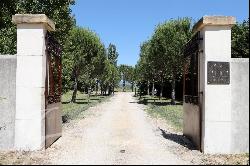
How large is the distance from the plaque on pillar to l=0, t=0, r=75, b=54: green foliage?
27.1 ft

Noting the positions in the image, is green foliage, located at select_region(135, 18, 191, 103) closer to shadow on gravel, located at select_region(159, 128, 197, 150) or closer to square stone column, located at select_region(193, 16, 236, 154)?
shadow on gravel, located at select_region(159, 128, 197, 150)

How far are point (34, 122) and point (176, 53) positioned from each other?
26240 millimetres

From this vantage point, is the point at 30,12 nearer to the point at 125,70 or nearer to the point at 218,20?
the point at 218,20

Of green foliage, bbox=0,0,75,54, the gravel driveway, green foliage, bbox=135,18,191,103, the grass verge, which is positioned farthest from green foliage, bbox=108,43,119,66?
the gravel driveway

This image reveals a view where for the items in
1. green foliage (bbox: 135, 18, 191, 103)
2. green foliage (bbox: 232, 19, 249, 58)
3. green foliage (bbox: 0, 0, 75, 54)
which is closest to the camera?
green foliage (bbox: 0, 0, 75, 54)

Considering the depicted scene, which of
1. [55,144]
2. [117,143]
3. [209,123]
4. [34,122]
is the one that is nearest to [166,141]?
[117,143]

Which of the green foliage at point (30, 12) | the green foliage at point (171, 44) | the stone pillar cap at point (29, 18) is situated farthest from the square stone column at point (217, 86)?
the green foliage at point (171, 44)

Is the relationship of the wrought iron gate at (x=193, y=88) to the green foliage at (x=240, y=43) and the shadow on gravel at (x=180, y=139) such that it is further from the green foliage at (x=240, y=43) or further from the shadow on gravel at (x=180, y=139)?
the green foliage at (x=240, y=43)

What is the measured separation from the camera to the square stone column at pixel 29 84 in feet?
37.2

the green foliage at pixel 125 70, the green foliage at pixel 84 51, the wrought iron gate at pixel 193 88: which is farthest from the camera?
the green foliage at pixel 125 70

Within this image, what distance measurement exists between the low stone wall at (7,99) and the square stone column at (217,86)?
5492 millimetres

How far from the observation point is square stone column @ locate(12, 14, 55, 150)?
37.2ft

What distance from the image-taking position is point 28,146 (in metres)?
11.3

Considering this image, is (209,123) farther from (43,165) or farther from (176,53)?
(176,53)
